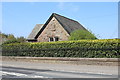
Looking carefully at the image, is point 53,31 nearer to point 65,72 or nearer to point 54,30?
point 54,30

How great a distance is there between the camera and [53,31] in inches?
1160

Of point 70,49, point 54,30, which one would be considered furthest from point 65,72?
point 54,30

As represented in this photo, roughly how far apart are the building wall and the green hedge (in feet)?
26.1

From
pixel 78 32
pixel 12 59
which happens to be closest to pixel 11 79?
pixel 12 59

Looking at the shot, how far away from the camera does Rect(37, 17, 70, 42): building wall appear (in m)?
28.6

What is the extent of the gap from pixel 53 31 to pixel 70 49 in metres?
12.6

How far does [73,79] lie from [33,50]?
1231 centimetres

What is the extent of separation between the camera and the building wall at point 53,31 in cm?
2864

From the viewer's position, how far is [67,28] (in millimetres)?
28922

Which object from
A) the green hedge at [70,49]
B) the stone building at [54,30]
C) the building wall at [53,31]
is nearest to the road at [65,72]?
the green hedge at [70,49]

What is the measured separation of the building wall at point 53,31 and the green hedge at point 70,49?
7.97m

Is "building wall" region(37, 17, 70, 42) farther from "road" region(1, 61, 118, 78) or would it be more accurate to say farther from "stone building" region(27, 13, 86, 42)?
"road" region(1, 61, 118, 78)

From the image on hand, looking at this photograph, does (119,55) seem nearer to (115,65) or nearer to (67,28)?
(115,65)

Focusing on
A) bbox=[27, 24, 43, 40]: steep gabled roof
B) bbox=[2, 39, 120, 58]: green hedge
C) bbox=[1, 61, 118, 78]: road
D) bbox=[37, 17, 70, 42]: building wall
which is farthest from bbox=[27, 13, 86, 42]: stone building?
bbox=[1, 61, 118, 78]: road
